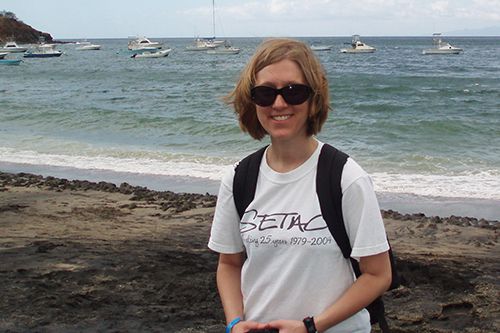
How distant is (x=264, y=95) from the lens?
79.0 inches

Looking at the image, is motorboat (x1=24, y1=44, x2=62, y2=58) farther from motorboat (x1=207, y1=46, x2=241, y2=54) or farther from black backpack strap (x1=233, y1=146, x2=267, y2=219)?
black backpack strap (x1=233, y1=146, x2=267, y2=219)

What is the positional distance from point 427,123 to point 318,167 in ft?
61.1

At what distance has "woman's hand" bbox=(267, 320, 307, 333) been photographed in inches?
75.4

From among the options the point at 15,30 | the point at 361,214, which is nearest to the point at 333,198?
the point at 361,214

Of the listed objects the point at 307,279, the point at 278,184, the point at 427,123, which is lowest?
the point at 427,123

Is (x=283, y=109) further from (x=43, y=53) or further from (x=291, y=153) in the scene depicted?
(x=43, y=53)

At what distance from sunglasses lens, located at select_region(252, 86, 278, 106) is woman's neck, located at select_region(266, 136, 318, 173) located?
134mm

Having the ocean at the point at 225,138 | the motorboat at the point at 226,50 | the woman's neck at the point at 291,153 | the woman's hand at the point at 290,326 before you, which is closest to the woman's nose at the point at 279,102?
the woman's neck at the point at 291,153

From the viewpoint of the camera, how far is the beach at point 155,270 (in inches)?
188

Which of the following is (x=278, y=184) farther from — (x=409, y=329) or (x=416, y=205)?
(x=416, y=205)

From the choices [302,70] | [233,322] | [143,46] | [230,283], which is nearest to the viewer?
[302,70]

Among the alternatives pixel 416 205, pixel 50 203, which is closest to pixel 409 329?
pixel 416 205

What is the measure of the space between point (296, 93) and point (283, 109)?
7 cm

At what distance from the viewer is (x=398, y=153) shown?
14711mm
